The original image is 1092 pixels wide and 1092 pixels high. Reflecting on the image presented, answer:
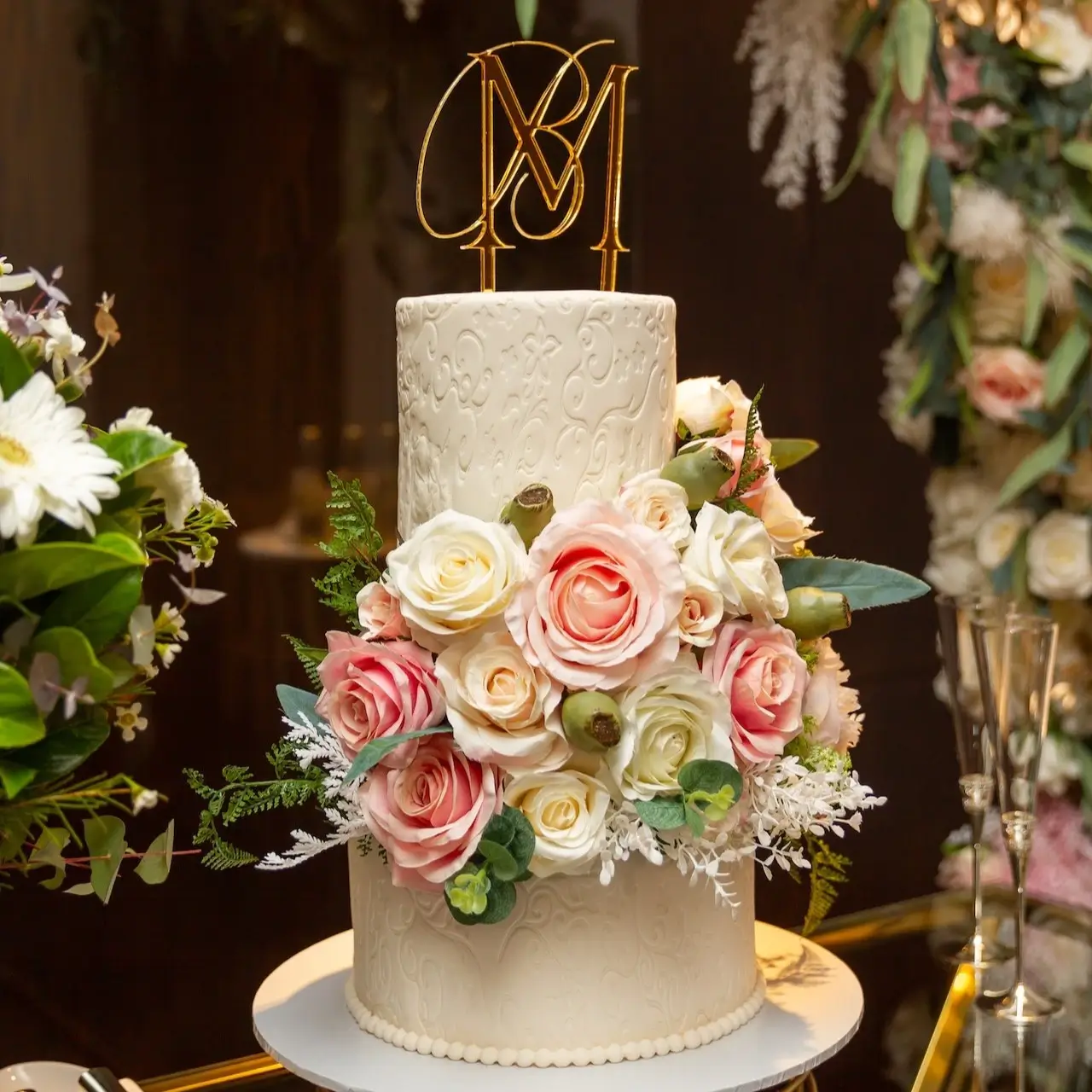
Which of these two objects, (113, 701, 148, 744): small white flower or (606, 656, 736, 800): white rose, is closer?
(113, 701, 148, 744): small white flower

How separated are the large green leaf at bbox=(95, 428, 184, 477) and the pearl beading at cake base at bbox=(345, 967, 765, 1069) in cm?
55

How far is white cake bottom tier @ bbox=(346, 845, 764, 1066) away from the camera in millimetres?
1129

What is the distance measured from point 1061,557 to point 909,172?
1.86ft

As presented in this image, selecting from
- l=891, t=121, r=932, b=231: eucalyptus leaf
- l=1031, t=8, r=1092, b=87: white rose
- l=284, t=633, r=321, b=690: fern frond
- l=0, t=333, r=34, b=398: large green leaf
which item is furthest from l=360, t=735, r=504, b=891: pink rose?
l=1031, t=8, r=1092, b=87: white rose

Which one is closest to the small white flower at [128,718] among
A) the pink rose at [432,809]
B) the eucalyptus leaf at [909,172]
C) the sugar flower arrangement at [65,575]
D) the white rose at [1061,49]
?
the sugar flower arrangement at [65,575]

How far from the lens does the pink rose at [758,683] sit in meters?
1.10

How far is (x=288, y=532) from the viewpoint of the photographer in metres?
2.21

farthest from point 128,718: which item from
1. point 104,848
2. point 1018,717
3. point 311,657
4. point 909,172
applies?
point 909,172

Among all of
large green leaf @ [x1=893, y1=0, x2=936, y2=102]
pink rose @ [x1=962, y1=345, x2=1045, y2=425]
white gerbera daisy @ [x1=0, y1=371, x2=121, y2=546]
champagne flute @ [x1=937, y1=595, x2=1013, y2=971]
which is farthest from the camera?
pink rose @ [x1=962, y1=345, x2=1045, y2=425]

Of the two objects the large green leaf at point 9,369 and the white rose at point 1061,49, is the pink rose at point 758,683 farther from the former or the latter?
the white rose at point 1061,49

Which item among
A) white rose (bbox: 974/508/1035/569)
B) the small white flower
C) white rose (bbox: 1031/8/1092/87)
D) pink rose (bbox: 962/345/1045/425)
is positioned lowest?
white rose (bbox: 974/508/1035/569)

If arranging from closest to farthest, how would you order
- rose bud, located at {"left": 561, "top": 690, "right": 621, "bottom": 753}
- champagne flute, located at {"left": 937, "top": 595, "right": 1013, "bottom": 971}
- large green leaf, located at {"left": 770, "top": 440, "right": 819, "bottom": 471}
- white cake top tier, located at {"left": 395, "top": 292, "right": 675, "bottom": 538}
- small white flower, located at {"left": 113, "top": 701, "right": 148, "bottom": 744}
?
small white flower, located at {"left": 113, "top": 701, "right": 148, "bottom": 744} → rose bud, located at {"left": 561, "top": 690, "right": 621, "bottom": 753} → white cake top tier, located at {"left": 395, "top": 292, "right": 675, "bottom": 538} → large green leaf, located at {"left": 770, "top": 440, "right": 819, "bottom": 471} → champagne flute, located at {"left": 937, "top": 595, "right": 1013, "bottom": 971}

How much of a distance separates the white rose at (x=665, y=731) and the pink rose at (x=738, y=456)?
7.8 inches

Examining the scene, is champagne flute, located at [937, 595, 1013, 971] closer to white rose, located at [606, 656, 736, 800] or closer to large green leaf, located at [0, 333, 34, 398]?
white rose, located at [606, 656, 736, 800]
